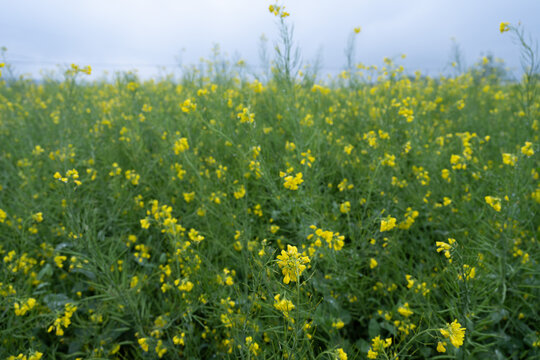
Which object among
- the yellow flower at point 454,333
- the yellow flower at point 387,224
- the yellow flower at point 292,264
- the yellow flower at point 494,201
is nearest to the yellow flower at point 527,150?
the yellow flower at point 494,201

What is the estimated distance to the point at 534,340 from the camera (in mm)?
1463

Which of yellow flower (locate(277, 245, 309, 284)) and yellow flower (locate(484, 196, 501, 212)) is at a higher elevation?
yellow flower (locate(484, 196, 501, 212))

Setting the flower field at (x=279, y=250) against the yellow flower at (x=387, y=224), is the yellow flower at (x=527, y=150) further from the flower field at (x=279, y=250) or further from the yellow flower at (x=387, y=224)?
the yellow flower at (x=387, y=224)

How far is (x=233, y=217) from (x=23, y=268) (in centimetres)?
121

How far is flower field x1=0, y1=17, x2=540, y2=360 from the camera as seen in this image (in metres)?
1.32

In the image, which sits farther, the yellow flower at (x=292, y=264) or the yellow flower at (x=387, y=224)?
the yellow flower at (x=387, y=224)

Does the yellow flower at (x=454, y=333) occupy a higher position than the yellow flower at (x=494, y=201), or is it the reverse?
the yellow flower at (x=494, y=201)

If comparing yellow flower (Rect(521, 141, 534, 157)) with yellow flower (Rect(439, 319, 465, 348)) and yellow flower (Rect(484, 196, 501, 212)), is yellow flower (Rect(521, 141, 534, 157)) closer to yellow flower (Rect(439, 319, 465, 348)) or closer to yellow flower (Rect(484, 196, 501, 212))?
yellow flower (Rect(484, 196, 501, 212))

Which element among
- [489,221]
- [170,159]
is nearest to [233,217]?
[170,159]

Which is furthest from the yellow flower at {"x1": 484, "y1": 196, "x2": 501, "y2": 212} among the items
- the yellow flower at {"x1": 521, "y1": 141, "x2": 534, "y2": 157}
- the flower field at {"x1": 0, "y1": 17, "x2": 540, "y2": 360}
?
the yellow flower at {"x1": 521, "y1": 141, "x2": 534, "y2": 157}

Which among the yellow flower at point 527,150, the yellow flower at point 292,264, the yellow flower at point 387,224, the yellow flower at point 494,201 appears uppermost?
the yellow flower at point 527,150

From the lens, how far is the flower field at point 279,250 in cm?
132

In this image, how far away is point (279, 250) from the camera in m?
2.12

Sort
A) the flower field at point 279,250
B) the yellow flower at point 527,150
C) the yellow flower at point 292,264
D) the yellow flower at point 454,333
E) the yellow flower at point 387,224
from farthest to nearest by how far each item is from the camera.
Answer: the yellow flower at point 527,150 < the yellow flower at point 387,224 < the flower field at point 279,250 < the yellow flower at point 454,333 < the yellow flower at point 292,264
